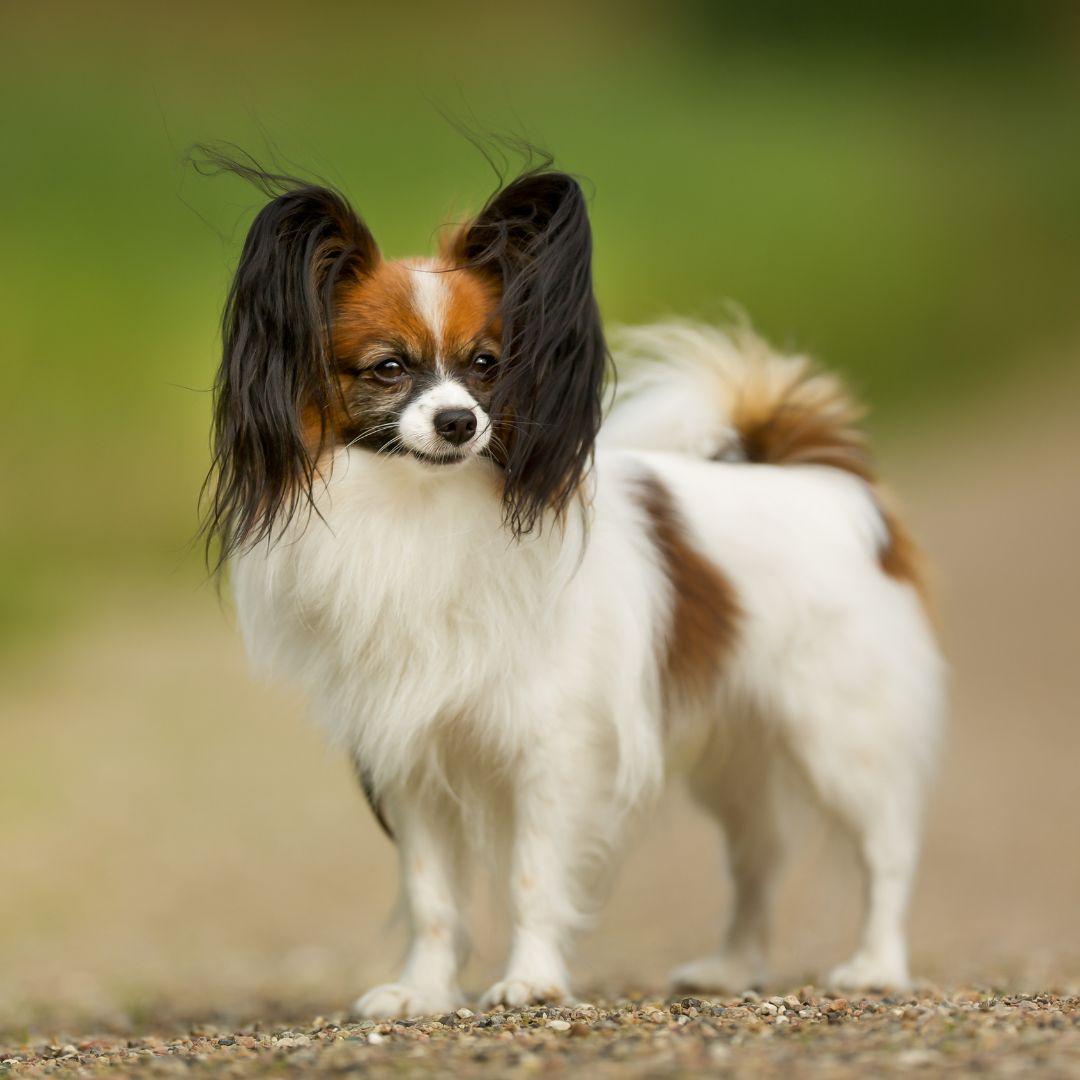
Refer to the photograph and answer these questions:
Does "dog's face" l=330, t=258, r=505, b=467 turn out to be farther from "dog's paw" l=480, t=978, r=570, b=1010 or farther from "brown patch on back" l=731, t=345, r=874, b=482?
"brown patch on back" l=731, t=345, r=874, b=482

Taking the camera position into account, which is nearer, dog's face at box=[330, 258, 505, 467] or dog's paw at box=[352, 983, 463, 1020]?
dog's face at box=[330, 258, 505, 467]

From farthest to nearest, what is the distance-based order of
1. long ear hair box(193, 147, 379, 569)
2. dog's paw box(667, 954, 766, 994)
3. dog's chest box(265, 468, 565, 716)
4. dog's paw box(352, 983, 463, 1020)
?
dog's paw box(667, 954, 766, 994) < dog's paw box(352, 983, 463, 1020) < dog's chest box(265, 468, 565, 716) < long ear hair box(193, 147, 379, 569)

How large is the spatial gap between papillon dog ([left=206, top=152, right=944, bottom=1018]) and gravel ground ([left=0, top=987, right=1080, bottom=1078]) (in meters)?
0.54

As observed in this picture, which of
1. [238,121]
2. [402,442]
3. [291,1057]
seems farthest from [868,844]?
[238,121]

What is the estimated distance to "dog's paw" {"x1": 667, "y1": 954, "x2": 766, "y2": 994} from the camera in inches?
193

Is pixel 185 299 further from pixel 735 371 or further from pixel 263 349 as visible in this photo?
pixel 263 349

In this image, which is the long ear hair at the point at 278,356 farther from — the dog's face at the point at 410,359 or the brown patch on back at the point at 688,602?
the brown patch on back at the point at 688,602

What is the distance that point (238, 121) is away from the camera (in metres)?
21.2

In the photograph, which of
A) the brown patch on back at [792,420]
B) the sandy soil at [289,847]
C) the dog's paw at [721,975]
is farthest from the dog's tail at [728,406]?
the dog's paw at [721,975]

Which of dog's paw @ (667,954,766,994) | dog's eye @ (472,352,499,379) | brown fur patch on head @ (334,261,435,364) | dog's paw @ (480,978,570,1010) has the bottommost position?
dog's paw @ (667,954,766,994)

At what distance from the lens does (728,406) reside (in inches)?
201

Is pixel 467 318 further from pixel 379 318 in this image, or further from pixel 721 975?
pixel 721 975

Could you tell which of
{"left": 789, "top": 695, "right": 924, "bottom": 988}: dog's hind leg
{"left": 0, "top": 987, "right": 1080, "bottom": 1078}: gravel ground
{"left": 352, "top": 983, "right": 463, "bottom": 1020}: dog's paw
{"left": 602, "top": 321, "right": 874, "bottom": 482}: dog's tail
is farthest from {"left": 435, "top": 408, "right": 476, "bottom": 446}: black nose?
{"left": 789, "top": 695, "right": 924, "bottom": 988}: dog's hind leg

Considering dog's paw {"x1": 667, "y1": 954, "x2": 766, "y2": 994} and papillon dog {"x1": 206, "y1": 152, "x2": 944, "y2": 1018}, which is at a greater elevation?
papillon dog {"x1": 206, "y1": 152, "x2": 944, "y2": 1018}
